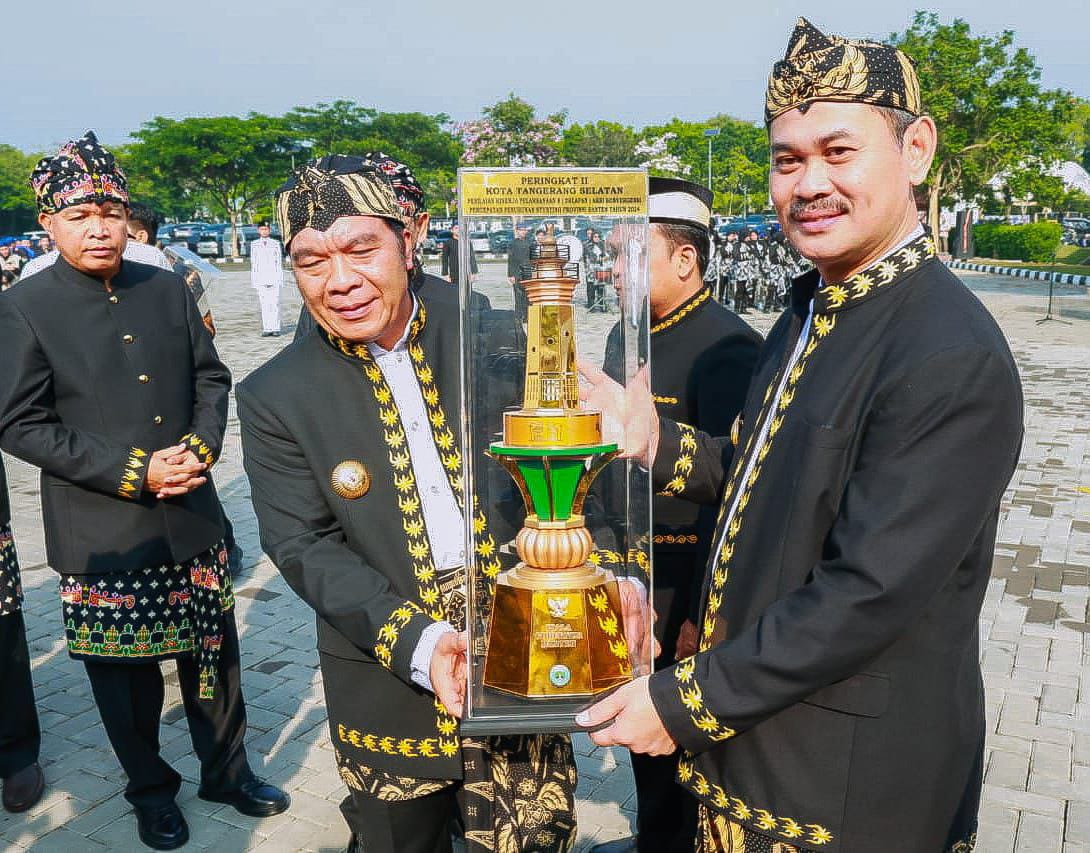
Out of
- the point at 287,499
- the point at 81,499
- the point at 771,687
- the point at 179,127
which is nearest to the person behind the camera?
the point at 771,687

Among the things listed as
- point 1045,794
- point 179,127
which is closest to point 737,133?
point 179,127

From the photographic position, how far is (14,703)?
4.14m

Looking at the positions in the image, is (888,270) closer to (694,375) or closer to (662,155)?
(694,375)

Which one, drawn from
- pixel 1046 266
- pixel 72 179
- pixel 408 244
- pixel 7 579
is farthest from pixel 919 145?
pixel 1046 266

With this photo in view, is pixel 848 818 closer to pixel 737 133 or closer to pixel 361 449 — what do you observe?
pixel 361 449

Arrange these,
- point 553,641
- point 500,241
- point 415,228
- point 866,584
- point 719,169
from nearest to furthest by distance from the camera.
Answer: point 866,584 → point 553,641 → point 500,241 → point 415,228 → point 719,169

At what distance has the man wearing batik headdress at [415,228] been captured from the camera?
2471 millimetres

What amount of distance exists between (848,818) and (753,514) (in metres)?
0.62

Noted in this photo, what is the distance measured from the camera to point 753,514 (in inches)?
81.0

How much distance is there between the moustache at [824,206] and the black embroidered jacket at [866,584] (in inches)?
6.2

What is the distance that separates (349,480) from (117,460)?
1.59m

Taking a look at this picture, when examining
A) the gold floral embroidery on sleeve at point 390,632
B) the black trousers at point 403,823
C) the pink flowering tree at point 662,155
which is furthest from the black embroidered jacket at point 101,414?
the pink flowering tree at point 662,155

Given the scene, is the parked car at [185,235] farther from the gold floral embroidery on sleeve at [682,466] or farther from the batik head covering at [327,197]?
the gold floral embroidery on sleeve at [682,466]

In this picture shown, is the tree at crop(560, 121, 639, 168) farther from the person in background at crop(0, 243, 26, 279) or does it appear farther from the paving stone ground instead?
the paving stone ground
